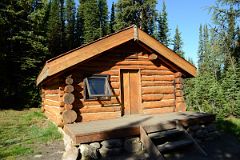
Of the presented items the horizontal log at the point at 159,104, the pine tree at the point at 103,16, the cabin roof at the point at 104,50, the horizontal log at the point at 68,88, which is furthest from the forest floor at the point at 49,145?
the pine tree at the point at 103,16

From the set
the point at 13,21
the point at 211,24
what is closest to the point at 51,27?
the point at 13,21

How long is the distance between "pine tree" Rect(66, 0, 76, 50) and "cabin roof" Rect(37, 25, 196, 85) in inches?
1161

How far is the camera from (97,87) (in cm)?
1009

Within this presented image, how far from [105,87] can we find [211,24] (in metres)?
16.4

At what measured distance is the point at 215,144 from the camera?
9.44 m

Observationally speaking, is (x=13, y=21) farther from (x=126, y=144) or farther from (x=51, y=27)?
(x=126, y=144)

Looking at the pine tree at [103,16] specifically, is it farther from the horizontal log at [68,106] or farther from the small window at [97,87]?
the horizontal log at [68,106]

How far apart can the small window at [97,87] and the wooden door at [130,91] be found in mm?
954

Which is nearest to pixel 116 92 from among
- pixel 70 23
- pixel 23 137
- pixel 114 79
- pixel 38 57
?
pixel 114 79

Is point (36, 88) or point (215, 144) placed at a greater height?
point (36, 88)

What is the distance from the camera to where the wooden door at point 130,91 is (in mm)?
10961

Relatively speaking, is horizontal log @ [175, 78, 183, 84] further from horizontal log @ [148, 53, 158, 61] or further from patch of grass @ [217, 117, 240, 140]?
patch of grass @ [217, 117, 240, 140]

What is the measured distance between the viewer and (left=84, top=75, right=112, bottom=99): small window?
32.2ft

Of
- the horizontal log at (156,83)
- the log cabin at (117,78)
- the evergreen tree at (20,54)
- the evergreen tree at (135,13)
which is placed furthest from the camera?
the evergreen tree at (135,13)
